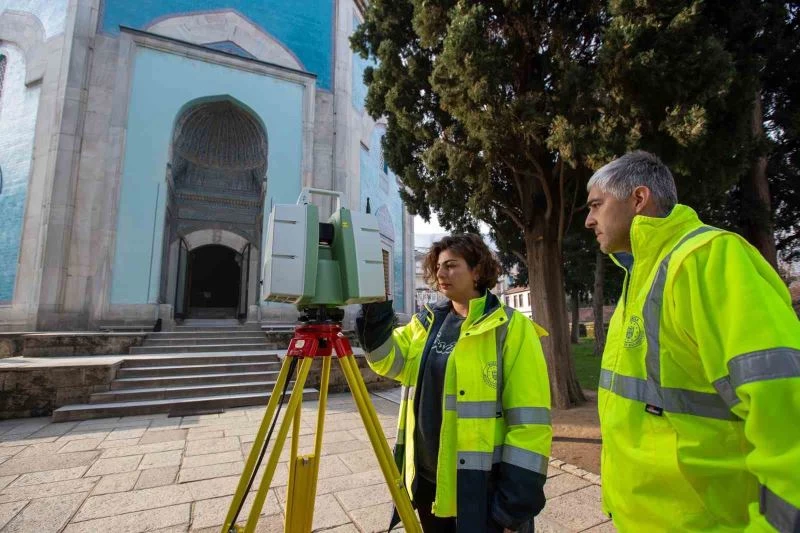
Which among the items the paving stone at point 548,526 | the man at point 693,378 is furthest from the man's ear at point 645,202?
the paving stone at point 548,526

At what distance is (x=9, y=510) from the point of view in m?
2.95

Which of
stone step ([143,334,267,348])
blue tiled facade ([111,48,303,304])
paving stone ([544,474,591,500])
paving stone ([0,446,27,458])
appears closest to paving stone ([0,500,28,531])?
paving stone ([0,446,27,458])

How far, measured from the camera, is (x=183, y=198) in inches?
545

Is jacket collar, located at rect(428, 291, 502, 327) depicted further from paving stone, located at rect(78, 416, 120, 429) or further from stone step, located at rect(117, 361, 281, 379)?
stone step, located at rect(117, 361, 281, 379)

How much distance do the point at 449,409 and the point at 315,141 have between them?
13.3 m

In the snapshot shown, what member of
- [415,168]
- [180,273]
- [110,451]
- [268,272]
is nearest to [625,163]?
[268,272]

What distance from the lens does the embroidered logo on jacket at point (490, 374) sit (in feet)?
5.24

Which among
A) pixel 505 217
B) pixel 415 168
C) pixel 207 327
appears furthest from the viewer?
pixel 207 327

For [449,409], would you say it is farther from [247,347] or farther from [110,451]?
[247,347]

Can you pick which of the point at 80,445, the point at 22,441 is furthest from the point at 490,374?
the point at 22,441

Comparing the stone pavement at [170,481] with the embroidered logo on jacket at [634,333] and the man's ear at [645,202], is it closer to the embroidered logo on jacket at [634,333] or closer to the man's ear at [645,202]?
the embroidered logo on jacket at [634,333]

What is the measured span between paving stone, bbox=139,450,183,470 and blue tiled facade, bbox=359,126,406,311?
38.9ft

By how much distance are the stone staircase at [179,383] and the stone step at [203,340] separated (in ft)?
0.10

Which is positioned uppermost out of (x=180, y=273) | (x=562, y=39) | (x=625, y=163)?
(x=562, y=39)
